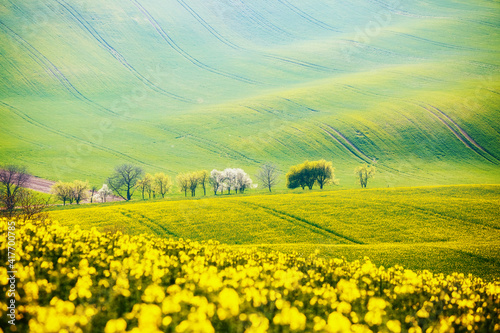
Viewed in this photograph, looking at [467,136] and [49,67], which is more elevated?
[49,67]

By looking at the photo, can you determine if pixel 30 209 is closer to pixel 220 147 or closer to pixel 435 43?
pixel 220 147

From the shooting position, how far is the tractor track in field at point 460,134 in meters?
95.7

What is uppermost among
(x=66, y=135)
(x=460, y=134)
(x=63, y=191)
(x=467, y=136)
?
(x=66, y=135)

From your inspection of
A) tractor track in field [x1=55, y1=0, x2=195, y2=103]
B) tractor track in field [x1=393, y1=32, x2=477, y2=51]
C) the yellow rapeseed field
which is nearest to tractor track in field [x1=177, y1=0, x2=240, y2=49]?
tractor track in field [x1=55, y1=0, x2=195, y2=103]

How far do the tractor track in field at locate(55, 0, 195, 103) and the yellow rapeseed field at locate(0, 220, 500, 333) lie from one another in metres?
132

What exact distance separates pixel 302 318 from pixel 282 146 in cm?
9964

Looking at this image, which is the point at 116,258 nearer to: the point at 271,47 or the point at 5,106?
the point at 5,106

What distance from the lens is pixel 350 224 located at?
32.8 m

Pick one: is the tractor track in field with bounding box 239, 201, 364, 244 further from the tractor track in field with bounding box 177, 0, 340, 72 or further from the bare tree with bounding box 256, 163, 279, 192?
the tractor track in field with bounding box 177, 0, 340, 72

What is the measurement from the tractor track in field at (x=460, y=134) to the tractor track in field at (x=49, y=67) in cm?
11800

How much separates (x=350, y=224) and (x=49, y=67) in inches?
6008

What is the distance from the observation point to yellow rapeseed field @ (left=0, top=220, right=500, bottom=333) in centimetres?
534

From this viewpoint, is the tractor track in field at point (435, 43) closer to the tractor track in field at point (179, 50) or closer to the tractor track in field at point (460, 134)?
the tractor track in field at point (460, 134)

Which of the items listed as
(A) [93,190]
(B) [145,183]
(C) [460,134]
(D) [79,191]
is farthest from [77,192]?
(C) [460,134]
